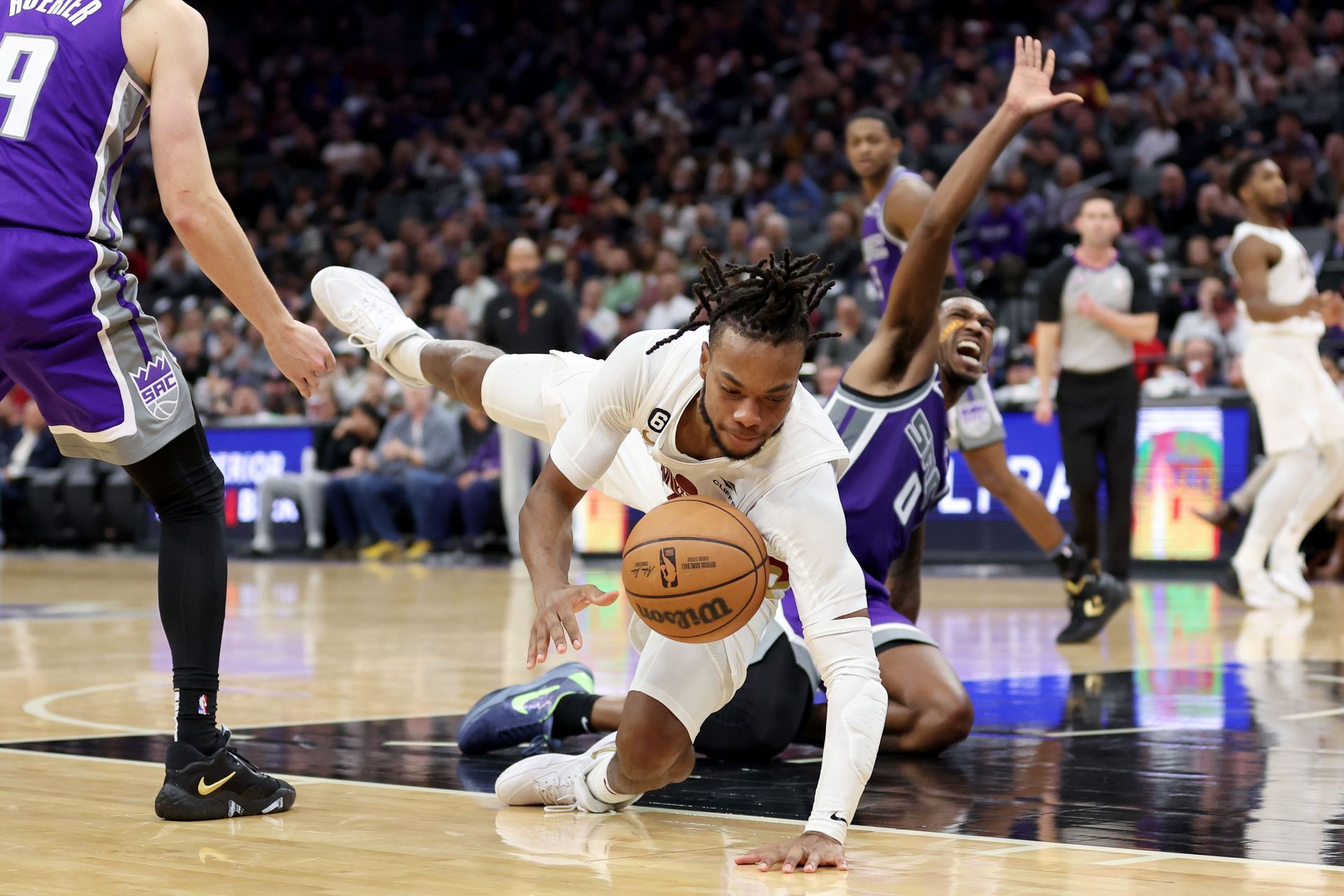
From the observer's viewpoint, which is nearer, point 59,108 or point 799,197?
point 59,108

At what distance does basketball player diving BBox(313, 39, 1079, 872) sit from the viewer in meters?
3.49

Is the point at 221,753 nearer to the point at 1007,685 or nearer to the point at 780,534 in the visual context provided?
the point at 780,534

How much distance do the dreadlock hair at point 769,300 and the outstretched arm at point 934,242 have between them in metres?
0.95

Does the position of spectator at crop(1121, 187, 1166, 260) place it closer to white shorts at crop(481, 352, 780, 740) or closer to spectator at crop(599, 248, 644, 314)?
spectator at crop(599, 248, 644, 314)

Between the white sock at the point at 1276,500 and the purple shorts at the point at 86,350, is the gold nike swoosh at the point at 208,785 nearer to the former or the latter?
the purple shorts at the point at 86,350

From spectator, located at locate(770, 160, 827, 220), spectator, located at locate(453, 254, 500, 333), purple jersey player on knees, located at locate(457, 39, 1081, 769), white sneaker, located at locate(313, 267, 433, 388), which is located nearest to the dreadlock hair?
purple jersey player on knees, located at locate(457, 39, 1081, 769)

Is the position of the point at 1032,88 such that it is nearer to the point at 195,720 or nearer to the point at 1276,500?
the point at 195,720

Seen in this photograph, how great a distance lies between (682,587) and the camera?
11.7 feet

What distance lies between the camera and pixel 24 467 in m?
17.8

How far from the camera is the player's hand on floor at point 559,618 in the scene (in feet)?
11.1

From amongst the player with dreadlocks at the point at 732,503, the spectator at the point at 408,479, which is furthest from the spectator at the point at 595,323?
the player with dreadlocks at the point at 732,503

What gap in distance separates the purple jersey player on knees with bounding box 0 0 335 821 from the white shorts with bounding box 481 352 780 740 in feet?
3.01

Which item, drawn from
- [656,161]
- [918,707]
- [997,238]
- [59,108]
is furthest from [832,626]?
[656,161]

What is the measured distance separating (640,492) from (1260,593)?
6.31m
